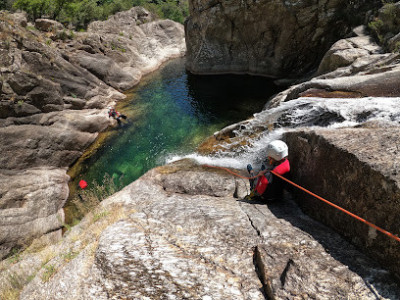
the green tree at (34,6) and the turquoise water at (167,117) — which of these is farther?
the green tree at (34,6)

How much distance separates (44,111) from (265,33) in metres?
22.9

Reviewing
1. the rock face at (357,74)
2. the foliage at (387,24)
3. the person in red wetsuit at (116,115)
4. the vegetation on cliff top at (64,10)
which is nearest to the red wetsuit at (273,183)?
the rock face at (357,74)

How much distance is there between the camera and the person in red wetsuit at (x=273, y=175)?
5.25m

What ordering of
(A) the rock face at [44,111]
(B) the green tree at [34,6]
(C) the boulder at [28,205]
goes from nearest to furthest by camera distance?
(C) the boulder at [28,205], (A) the rock face at [44,111], (B) the green tree at [34,6]

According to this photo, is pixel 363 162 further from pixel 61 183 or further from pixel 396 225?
pixel 61 183

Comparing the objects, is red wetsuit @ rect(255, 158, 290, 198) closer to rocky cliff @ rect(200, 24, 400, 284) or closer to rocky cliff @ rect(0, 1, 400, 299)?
rocky cliff @ rect(0, 1, 400, 299)

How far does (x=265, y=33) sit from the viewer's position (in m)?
24.6

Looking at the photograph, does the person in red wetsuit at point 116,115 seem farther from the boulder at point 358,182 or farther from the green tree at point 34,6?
the green tree at point 34,6

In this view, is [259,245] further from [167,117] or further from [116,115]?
[116,115]

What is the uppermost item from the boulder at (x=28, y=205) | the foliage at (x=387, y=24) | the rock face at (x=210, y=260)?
the foliage at (x=387, y=24)

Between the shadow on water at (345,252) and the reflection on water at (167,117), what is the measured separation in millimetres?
8583

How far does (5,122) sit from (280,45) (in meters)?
25.1

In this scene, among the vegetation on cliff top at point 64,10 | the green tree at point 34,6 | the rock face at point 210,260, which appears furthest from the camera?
the vegetation on cliff top at point 64,10

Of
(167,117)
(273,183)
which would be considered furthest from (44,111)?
(273,183)
